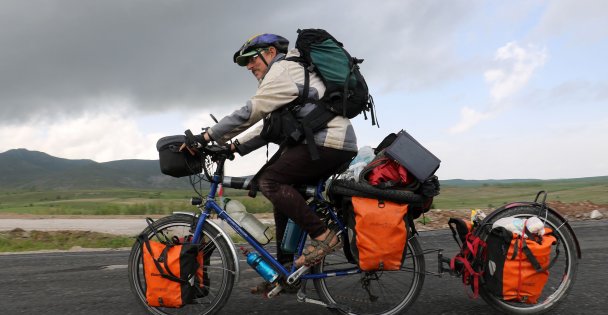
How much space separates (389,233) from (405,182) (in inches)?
17.3

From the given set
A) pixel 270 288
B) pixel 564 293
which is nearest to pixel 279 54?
pixel 270 288

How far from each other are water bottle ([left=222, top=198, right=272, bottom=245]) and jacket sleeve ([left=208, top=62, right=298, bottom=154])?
27.6 inches

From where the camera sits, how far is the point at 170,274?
13.0ft

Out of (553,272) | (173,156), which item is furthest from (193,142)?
(553,272)

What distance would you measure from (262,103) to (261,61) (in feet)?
1.87

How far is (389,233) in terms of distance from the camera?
3736 millimetres

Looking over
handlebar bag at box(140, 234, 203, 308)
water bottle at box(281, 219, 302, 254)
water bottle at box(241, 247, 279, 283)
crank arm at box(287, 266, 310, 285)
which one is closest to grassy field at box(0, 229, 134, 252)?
handlebar bag at box(140, 234, 203, 308)

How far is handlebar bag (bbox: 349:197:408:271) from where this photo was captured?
3.73 meters

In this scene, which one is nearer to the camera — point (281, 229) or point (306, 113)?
point (306, 113)

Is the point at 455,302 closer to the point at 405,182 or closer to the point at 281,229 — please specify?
the point at 405,182

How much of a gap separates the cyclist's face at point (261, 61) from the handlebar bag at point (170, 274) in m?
1.68

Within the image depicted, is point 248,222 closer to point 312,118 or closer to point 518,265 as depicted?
point 312,118

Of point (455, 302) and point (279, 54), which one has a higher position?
point (279, 54)

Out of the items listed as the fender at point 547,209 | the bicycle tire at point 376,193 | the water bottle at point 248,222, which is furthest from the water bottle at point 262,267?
the fender at point 547,209
